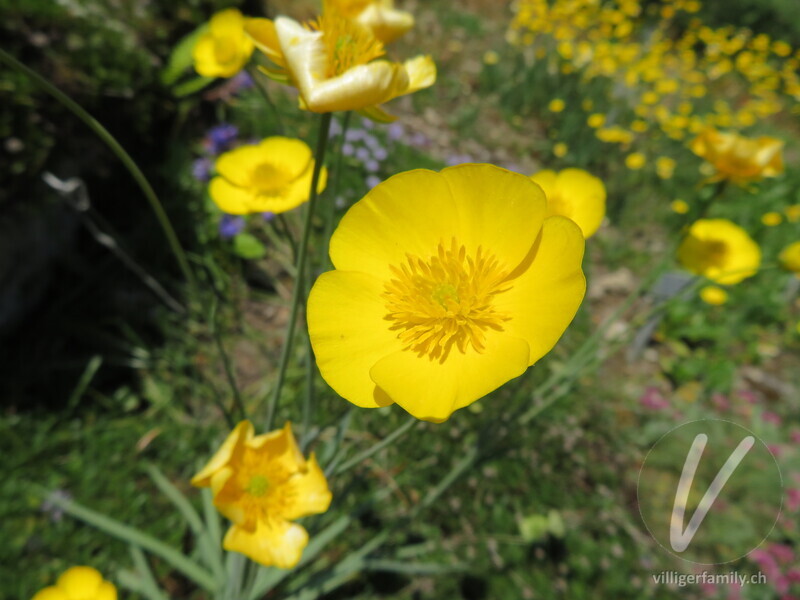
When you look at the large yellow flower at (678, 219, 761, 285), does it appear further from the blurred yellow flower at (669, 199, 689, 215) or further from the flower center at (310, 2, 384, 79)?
the blurred yellow flower at (669, 199, 689, 215)

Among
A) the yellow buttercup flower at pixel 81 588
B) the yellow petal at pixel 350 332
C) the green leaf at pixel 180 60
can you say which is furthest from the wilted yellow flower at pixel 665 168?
the yellow buttercup flower at pixel 81 588

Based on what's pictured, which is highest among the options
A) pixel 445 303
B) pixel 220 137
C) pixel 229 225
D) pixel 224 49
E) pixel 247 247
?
pixel 224 49

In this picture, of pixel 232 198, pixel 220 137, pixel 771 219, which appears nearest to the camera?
pixel 232 198

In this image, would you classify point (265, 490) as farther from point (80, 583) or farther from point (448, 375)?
point (448, 375)

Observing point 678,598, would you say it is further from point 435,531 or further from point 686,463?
point 435,531

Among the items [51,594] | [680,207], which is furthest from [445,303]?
[680,207]

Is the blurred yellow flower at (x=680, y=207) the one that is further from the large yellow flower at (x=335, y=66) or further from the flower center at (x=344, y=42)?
the flower center at (x=344, y=42)

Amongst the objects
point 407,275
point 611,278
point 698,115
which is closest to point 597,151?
point 611,278

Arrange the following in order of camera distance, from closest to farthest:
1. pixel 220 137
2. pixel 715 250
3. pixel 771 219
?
pixel 715 250 → pixel 220 137 → pixel 771 219
